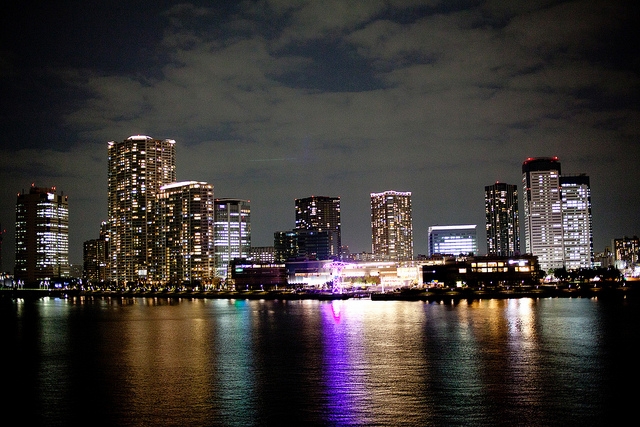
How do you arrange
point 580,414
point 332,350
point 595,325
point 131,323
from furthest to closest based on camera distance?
point 131,323 → point 595,325 → point 332,350 → point 580,414

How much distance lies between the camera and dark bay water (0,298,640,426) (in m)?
32.2

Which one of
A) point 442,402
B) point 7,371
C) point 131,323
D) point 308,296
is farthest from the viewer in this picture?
point 308,296

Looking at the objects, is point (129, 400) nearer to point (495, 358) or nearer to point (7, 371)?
point (7, 371)

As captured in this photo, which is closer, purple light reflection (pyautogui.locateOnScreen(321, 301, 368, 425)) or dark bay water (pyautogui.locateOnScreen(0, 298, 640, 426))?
purple light reflection (pyautogui.locateOnScreen(321, 301, 368, 425))

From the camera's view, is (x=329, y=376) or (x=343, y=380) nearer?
(x=343, y=380)

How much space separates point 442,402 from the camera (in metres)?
34.2

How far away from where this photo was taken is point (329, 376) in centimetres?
4203

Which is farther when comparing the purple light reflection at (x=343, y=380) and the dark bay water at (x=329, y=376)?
the dark bay water at (x=329, y=376)

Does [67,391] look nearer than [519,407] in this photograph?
No

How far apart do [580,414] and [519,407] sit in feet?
9.32

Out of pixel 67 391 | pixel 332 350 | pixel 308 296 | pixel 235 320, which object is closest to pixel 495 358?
pixel 332 350

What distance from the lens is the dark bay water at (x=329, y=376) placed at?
32.2 m

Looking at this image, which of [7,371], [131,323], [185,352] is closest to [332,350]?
[185,352]

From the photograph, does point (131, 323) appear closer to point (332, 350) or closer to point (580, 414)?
point (332, 350)
